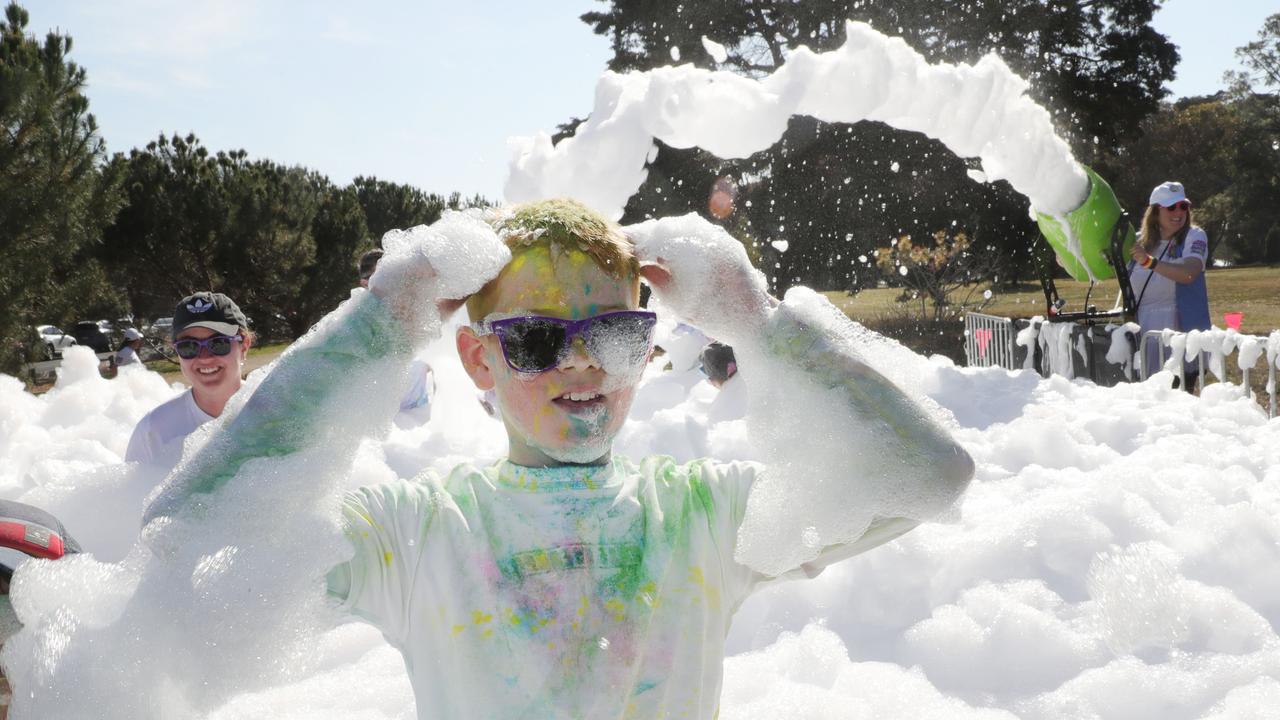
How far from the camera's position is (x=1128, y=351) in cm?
679

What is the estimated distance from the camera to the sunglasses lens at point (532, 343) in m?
1.60

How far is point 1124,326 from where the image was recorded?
687 cm

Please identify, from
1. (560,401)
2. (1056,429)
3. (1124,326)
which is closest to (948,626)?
(1056,429)

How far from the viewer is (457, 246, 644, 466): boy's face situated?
5.35ft

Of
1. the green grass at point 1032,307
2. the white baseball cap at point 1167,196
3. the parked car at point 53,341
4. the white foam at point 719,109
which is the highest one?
the white foam at point 719,109

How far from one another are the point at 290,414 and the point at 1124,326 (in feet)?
21.7

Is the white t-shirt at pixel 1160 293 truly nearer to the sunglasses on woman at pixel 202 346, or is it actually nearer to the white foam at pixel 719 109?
the white foam at pixel 719 109

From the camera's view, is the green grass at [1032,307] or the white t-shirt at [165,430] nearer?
the white t-shirt at [165,430]

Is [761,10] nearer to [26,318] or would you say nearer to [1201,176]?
[26,318]

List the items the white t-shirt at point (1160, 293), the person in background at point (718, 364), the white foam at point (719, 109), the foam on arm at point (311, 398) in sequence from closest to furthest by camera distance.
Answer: the foam on arm at point (311, 398)
the white foam at point (719, 109)
the person in background at point (718, 364)
the white t-shirt at point (1160, 293)

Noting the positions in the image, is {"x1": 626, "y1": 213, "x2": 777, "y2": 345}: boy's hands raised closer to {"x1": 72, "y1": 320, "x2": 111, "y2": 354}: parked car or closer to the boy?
the boy

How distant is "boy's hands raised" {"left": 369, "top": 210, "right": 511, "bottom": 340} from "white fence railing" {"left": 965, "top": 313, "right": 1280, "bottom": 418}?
508cm

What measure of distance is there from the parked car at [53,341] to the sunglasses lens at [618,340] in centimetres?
1744

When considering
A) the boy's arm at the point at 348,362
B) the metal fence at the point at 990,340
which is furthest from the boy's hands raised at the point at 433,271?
the metal fence at the point at 990,340
